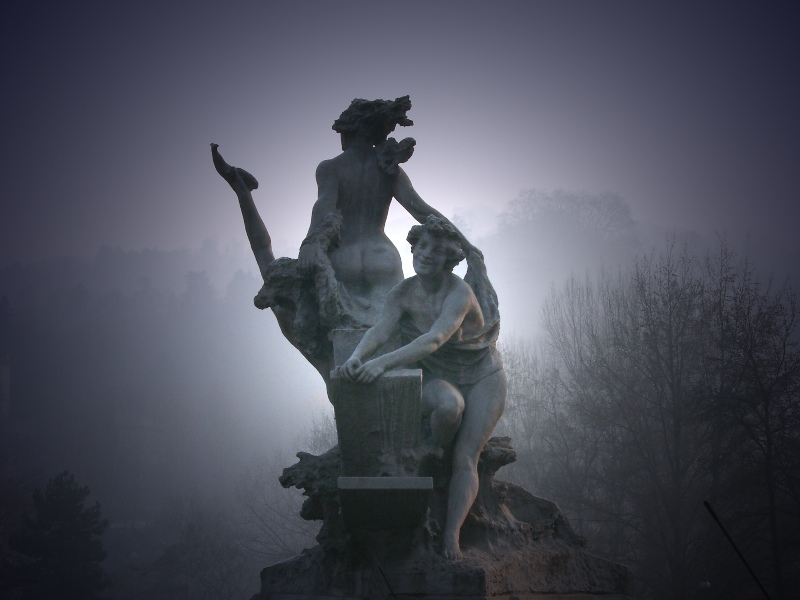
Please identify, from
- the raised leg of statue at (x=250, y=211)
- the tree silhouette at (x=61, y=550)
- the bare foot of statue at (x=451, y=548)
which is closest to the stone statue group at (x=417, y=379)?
the bare foot of statue at (x=451, y=548)

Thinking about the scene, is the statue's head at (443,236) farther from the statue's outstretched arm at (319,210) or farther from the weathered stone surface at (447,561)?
the weathered stone surface at (447,561)

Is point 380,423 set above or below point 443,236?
below

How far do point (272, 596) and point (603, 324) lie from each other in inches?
473

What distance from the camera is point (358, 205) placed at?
5.41 meters

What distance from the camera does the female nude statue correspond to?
514 cm

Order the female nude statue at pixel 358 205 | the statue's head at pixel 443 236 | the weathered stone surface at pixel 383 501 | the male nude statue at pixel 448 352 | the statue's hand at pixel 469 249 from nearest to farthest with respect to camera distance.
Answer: the weathered stone surface at pixel 383 501 < the male nude statue at pixel 448 352 < the statue's head at pixel 443 236 < the statue's hand at pixel 469 249 < the female nude statue at pixel 358 205

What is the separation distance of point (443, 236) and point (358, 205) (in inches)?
53.2

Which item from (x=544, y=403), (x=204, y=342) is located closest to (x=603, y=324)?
(x=544, y=403)

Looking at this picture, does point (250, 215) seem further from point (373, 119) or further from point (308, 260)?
point (373, 119)

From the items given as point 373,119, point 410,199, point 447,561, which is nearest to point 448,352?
point 447,561

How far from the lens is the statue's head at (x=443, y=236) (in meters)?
4.21

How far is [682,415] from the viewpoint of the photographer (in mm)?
11414

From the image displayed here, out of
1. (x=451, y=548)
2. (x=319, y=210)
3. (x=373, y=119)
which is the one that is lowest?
(x=451, y=548)

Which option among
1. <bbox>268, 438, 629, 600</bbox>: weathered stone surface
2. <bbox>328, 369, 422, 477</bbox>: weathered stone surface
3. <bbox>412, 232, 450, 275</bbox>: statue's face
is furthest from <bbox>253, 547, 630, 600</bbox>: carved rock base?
<bbox>412, 232, 450, 275</bbox>: statue's face
